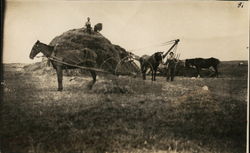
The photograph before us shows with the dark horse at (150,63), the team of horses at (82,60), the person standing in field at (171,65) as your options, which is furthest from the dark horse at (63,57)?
the person standing in field at (171,65)

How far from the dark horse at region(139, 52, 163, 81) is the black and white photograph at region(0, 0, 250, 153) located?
1 cm

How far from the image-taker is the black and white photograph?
372cm

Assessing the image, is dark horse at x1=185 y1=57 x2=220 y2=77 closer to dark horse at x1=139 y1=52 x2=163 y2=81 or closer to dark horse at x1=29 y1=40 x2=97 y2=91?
dark horse at x1=139 y1=52 x2=163 y2=81

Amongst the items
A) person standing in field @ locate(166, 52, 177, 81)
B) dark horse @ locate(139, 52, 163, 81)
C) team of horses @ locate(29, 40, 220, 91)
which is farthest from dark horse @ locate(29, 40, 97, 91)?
person standing in field @ locate(166, 52, 177, 81)

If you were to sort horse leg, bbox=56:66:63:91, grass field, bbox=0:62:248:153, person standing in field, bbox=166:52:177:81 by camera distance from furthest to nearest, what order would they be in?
person standing in field, bbox=166:52:177:81, horse leg, bbox=56:66:63:91, grass field, bbox=0:62:248:153

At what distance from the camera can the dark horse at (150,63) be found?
388 centimetres

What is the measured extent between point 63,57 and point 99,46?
1.28ft

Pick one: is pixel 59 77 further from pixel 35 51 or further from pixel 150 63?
pixel 150 63

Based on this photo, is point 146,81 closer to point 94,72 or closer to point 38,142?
point 94,72

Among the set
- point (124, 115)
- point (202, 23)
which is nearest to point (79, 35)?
point (124, 115)

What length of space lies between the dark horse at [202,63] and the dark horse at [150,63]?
31cm

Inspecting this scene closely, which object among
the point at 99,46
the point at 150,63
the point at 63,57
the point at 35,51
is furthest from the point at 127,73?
the point at 35,51

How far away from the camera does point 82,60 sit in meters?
3.86

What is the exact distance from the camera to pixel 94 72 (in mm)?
3836
